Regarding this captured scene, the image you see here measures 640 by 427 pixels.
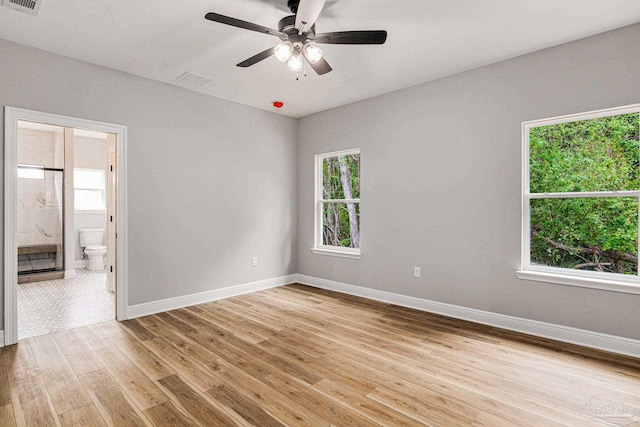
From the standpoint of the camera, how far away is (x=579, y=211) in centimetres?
308

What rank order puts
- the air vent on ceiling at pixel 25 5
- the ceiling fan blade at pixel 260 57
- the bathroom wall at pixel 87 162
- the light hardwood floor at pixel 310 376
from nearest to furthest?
the light hardwood floor at pixel 310 376
the air vent on ceiling at pixel 25 5
the ceiling fan blade at pixel 260 57
the bathroom wall at pixel 87 162

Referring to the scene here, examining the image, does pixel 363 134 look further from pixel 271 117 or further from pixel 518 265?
pixel 518 265

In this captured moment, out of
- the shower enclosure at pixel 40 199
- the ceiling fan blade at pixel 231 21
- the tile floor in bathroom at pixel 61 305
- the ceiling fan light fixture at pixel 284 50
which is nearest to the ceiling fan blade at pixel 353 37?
the ceiling fan light fixture at pixel 284 50

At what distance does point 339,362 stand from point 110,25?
3337mm

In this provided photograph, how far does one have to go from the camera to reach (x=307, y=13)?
7.13 feet

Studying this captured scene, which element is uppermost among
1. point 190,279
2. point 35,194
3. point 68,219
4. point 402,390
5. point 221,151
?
point 221,151

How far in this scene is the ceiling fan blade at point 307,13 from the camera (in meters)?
2.07

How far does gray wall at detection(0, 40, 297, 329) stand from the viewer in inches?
130

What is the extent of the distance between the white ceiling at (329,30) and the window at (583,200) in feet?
2.69

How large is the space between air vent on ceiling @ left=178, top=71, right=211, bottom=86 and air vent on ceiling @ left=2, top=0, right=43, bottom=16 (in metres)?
1.35

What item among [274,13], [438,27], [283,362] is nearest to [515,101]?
[438,27]

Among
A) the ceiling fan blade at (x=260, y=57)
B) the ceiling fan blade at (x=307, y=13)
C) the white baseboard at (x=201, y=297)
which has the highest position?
the ceiling fan blade at (x=307, y=13)

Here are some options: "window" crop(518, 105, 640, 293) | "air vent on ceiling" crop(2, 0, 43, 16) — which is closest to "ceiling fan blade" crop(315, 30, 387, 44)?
"window" crop(518, 105, 640, 293)

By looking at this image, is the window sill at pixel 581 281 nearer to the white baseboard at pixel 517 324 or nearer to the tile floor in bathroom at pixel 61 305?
the white baseboard at pixel 517 324
